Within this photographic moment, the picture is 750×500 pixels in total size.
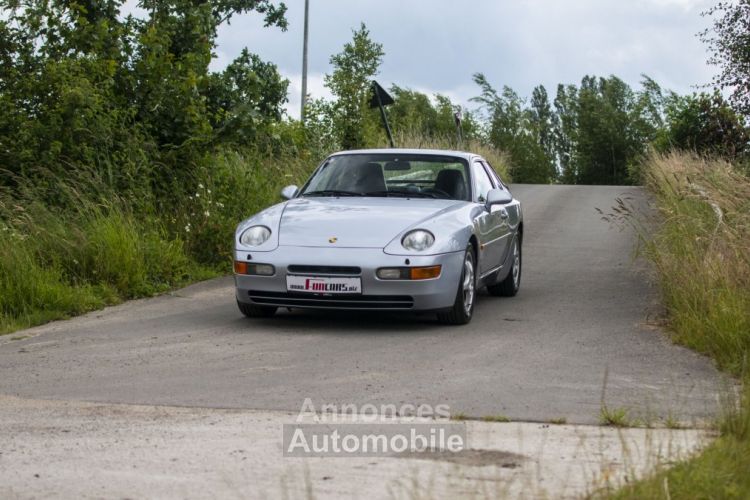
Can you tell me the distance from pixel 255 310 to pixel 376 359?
2.19 metres

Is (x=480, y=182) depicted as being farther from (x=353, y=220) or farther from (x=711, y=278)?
(x=711, y=278)

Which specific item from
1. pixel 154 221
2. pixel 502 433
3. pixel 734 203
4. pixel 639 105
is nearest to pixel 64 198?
pixel 154 221

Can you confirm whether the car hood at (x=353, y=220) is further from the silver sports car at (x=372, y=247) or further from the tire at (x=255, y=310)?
the tire at (x=255, y=310)

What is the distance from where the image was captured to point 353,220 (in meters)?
10.1

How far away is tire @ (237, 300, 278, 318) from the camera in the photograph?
405 inches

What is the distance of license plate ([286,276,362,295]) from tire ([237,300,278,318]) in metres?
0.70

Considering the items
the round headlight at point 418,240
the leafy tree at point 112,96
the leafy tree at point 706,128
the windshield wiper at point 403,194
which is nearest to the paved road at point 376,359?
the round headlight at point 418,240

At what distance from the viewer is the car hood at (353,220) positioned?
9797 mm

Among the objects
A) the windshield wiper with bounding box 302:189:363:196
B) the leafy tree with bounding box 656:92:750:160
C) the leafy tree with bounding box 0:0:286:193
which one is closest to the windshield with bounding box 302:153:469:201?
the windshield wiper with bounding box 302:189:363:196

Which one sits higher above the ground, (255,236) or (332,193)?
(332,193)

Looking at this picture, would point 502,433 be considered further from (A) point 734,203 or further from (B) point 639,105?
(B) point 639,105

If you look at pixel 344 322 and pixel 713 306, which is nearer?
pixel 713 306

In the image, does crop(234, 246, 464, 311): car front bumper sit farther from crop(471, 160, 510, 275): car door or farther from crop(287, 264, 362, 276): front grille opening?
crop(471, 160, 510, 275): car door

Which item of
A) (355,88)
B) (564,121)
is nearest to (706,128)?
(355,88)
